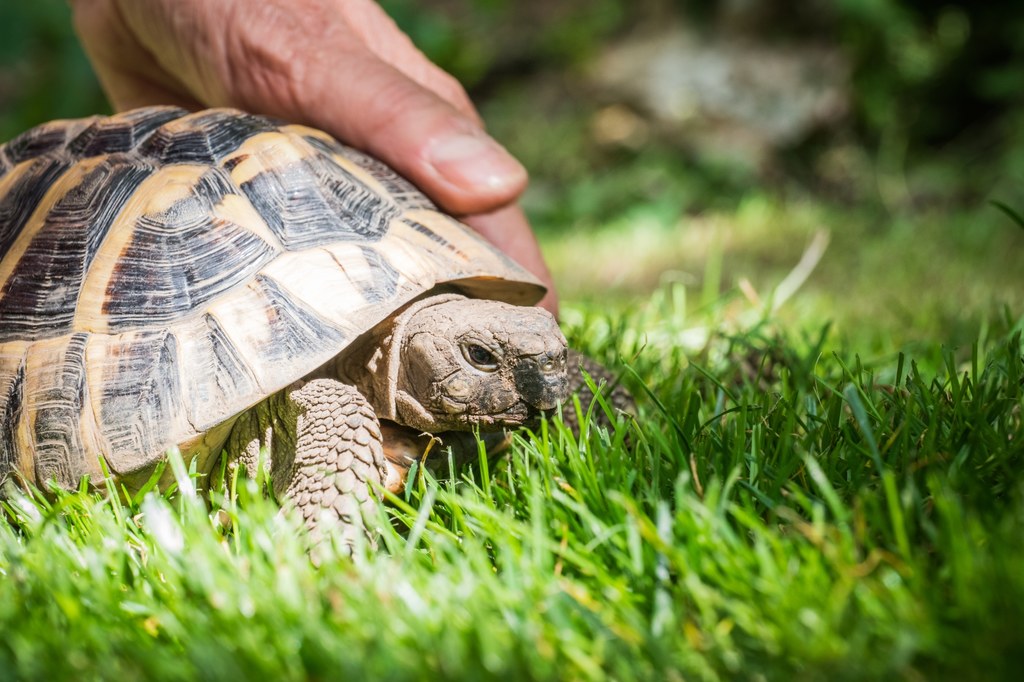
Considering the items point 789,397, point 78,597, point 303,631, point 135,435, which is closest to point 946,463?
point 789,397

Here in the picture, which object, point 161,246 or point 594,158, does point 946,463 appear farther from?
point 594,158

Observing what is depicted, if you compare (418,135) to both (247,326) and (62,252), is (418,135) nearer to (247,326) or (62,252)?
(247,326)

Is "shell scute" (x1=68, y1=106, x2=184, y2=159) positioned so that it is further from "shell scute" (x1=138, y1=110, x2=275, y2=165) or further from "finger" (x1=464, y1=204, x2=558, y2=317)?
"finger" (x1=464, y1=204, x2=558, y2=317)

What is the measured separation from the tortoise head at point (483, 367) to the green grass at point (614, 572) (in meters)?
0.13

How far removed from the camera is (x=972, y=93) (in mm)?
6754

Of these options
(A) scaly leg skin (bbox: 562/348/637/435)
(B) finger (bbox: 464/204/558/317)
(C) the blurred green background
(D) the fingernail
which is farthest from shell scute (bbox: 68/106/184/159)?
(C) the blurred green background

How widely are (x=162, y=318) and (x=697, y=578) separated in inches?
50.1

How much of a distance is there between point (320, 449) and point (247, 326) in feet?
1.01

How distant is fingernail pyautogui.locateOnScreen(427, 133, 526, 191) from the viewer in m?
2.30

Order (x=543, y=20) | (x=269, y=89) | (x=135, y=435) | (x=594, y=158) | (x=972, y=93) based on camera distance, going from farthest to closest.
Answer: (x=543, y=20), (x=594, y=158), (x=972, y=93), (x=269, y=89), (x=135, y=435)

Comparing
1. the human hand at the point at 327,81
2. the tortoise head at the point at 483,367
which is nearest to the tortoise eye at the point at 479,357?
the tortoise head at the point at 483,367

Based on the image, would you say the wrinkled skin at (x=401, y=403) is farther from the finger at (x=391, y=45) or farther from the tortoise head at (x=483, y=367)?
the finger at (x=391, y=45)

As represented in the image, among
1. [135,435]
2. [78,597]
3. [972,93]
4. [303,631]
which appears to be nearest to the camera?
[303,631]

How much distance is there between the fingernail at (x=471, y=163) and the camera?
7.55ft
